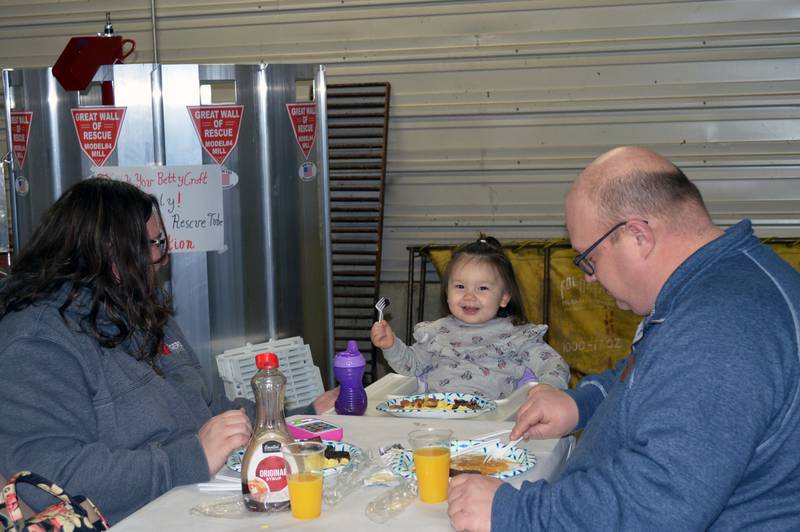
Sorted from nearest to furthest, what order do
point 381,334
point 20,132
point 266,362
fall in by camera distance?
point 266,362 → point 381,334 → point 20,132

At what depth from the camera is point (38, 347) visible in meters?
2.19

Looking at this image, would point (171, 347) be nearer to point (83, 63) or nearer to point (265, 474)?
point (265, 474)

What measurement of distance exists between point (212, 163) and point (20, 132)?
3.12ft

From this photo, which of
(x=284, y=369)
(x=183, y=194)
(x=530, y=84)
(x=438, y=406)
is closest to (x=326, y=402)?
(x=438, y=406)

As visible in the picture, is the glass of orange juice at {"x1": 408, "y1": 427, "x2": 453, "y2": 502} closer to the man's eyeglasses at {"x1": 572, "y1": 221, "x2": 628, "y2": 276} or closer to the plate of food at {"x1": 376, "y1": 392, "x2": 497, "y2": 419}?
the man's eyeglasses at {"x1": 572, "y1": 221, "x2": 628, "y2": 276}

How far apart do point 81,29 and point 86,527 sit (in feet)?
19.3

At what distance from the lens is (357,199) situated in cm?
645

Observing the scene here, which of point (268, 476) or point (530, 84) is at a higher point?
point (530, 84)

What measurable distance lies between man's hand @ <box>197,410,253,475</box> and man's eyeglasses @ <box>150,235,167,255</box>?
26.5 inches

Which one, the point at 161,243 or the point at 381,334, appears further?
the point at 381,334

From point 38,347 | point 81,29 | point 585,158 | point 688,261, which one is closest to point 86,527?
point 38,347

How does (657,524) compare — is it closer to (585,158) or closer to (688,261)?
(688,261)

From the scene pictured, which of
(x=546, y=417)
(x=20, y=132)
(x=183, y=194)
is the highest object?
(x=20, y=132)

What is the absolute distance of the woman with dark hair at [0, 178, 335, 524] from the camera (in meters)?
2.12
